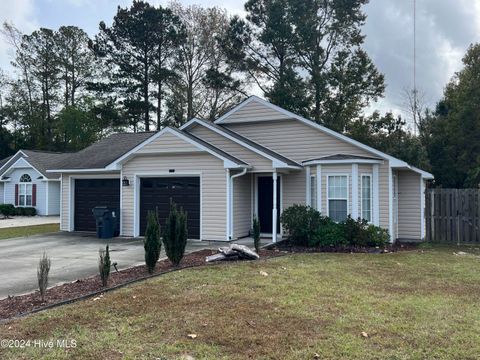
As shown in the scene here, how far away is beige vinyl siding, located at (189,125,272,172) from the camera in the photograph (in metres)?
14.5

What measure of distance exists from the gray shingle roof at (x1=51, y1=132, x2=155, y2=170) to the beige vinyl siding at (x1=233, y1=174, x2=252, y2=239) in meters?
4.76

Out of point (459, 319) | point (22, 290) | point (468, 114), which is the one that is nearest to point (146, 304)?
point (22, 290)

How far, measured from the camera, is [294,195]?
15539 millimetres

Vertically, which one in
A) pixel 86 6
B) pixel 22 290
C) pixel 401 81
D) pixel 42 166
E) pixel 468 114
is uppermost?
pixel 401 81

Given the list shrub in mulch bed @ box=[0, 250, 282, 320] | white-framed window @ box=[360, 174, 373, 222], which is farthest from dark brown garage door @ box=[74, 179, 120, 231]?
white-framed window @ box=[360, 174, 373, 222]

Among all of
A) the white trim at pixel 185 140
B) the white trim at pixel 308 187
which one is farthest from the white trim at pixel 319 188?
the white trim at pixel 185 140

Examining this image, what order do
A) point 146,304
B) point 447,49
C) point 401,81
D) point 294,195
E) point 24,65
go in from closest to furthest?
point 146,304 < point 294,195 < point 447,49 < point 401,81 < point 24,65

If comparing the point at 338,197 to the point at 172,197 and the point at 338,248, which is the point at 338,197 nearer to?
the point at 338,248

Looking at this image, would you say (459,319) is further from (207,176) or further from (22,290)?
(207,176)

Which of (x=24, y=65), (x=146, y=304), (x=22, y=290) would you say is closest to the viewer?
(x=146, y=304)

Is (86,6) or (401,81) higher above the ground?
(401,81)

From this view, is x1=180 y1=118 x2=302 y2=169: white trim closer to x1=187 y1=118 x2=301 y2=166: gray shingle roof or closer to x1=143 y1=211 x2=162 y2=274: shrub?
x1=187 y1=118 x2=301 y2=166: gray shingle roof

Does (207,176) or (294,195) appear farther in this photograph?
(294,195)

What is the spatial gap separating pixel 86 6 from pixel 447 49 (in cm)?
1830
